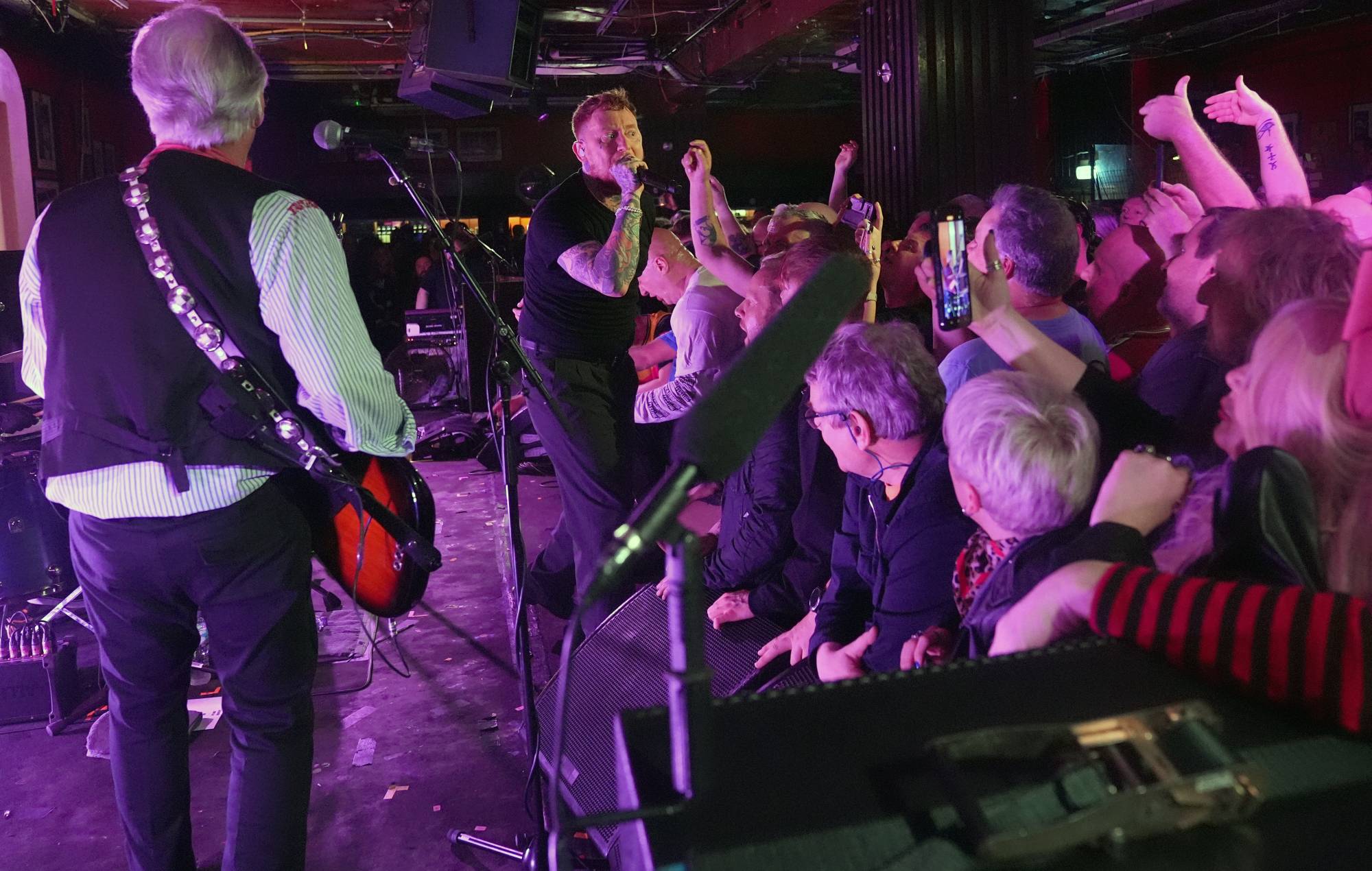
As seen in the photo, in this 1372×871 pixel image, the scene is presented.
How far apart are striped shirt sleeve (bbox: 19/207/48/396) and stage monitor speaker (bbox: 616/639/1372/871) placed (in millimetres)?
1616

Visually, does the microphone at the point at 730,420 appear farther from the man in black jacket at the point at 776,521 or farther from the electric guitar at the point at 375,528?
the man in black jacket at the point at 776,521

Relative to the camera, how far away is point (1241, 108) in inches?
123

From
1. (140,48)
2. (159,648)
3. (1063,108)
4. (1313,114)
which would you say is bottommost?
(159,648)

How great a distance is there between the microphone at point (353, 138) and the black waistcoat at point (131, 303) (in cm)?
48

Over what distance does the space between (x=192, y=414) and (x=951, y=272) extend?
1398mm

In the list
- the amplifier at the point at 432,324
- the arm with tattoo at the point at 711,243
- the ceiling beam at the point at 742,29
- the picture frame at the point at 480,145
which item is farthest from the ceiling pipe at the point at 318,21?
the arm with tattoo at the point at 711,243

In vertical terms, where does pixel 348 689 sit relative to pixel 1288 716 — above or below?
below

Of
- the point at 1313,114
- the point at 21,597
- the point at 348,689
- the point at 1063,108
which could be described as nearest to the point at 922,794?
the point at 348,689

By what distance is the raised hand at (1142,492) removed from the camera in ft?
4.00

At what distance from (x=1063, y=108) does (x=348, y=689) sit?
10.6 m

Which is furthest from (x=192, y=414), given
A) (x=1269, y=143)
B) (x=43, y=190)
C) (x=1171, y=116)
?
(x=43, y=190)

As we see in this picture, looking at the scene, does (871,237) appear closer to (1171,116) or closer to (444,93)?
(1171,116)

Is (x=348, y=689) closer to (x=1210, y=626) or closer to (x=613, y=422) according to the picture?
(x=613, y=422)

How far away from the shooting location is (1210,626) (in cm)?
86
